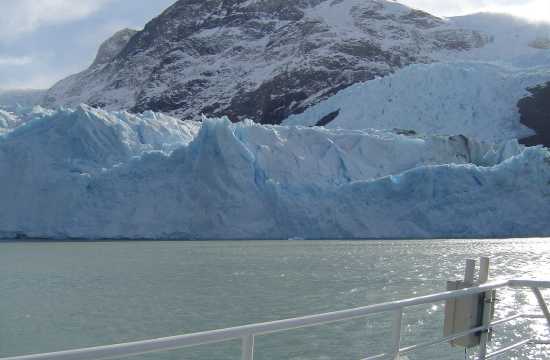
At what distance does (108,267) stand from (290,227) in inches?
302

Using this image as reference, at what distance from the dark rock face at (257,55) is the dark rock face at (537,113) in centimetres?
2767

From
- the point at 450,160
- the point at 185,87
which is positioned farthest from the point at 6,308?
the point at 185,87

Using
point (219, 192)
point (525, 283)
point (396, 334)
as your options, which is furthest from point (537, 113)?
point (396, 334)

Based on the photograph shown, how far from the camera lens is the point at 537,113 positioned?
37719mm

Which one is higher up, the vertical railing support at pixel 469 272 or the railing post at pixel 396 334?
the vertical railing support at pixel 469 272

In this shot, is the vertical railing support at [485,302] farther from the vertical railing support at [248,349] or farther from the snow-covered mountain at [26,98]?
the snow-covered mountain at [26,98]

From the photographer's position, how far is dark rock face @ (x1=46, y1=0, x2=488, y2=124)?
68625mm

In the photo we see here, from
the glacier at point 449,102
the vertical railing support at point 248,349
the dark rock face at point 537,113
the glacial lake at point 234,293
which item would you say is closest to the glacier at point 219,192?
the glacial lake at point 234,293

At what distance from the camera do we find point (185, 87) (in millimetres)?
81188

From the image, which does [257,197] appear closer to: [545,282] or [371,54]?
[545,282]

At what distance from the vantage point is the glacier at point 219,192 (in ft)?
72.5

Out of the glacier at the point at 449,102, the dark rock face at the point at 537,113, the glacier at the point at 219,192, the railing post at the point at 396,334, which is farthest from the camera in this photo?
the dark rock face at the point at 537,113

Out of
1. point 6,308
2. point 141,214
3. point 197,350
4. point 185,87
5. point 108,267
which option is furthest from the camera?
point 185,87

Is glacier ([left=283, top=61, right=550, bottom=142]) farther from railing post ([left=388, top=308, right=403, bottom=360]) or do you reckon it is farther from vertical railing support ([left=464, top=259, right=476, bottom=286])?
railing post ([left=388, top=308, right=403, bottom=360])
